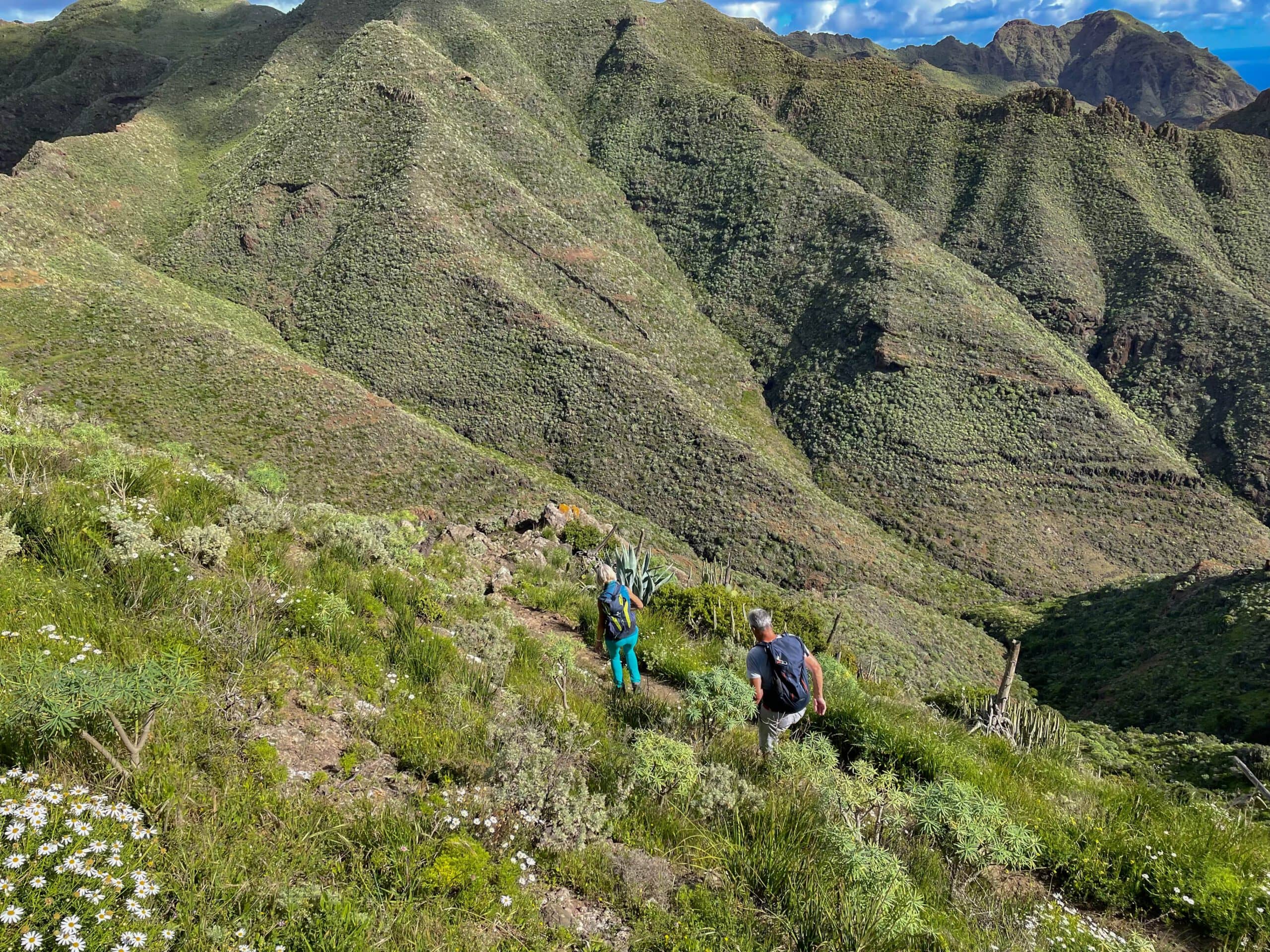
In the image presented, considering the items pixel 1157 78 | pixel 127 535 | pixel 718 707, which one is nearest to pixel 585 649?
pixel 718 707

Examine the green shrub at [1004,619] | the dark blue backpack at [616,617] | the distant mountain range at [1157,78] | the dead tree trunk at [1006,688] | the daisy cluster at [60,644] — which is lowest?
the green shrub at [1004,619]

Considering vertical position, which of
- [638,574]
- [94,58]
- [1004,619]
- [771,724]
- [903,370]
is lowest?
[1004,619]

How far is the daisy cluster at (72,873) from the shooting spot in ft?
7.46

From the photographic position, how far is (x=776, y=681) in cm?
583

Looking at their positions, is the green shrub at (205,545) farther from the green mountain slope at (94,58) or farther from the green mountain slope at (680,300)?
the green mountain slope at (94,58)

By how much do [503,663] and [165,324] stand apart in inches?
1396

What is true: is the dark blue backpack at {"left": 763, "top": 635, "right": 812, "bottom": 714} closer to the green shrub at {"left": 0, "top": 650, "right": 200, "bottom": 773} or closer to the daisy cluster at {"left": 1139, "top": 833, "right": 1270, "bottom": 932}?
the daisy cluster at {"left": 1139, "top": 833, "right": 1270, "bottom": 932}

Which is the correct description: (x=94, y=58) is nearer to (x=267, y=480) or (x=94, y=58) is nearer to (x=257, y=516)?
(x=267, y=480)

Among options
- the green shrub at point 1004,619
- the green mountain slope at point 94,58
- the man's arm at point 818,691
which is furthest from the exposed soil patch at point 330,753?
the green mountain slope at point 94,58

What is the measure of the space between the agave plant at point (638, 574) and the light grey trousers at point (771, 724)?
579cm

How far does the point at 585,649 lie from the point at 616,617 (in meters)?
1.79

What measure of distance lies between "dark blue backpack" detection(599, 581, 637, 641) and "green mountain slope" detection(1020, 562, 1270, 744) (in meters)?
22.3

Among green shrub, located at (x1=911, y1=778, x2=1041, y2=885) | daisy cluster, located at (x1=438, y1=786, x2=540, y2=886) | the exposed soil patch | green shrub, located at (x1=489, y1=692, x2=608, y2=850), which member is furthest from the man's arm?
the exposed soil patch

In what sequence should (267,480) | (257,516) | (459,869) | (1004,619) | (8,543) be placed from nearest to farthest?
1. (459,869)
2. (8,543)
3. (257,516)
4. (267,480)
5. (1004,619)
